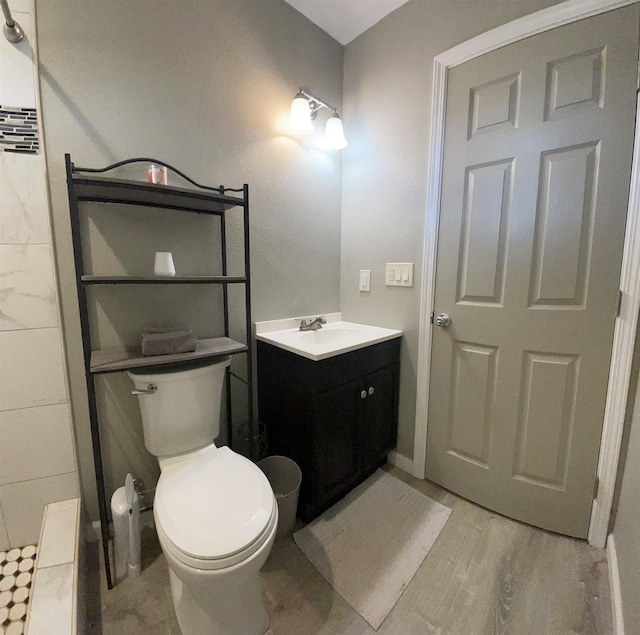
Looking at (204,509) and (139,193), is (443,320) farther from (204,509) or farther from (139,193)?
(139,193)

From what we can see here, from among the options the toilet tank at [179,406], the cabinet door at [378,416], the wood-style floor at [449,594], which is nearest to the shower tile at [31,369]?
the toilet tank at [179,406]

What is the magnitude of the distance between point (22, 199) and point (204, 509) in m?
1.25

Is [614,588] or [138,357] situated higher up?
[138,357]

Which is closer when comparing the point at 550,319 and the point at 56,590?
the point at 56,590

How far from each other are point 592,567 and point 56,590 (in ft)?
6.48

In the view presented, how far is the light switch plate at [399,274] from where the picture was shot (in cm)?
166

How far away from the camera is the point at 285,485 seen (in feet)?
4.68

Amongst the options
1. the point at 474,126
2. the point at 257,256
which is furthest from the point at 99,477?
the point at 474,126

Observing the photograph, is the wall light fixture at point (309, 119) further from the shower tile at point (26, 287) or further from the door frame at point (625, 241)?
the shower tile at point (26, 287)

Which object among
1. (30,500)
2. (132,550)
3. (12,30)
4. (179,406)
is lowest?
(132,550)

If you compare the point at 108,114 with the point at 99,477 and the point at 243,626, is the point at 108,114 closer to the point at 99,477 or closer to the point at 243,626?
the point at 99,477

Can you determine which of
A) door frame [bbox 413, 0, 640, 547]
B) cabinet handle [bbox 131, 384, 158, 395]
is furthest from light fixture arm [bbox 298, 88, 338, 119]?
cabinet handle [bbox 131, 384, 158, 395]

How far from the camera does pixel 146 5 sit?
46.9 inches

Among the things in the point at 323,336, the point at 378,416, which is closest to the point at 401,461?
the point at 378,416
